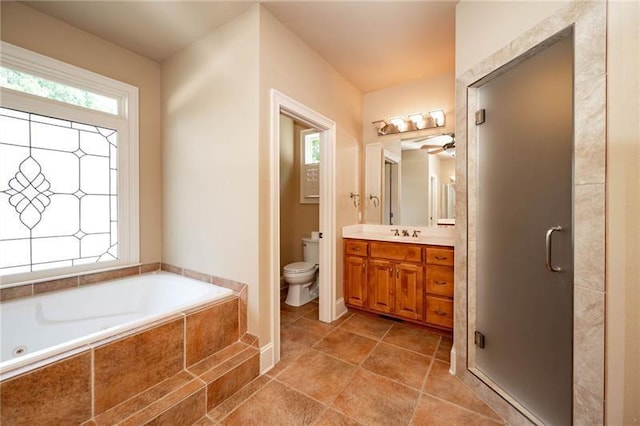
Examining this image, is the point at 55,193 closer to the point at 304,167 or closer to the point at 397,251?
the point at 304,167

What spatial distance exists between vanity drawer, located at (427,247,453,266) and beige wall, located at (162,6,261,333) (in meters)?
1.58

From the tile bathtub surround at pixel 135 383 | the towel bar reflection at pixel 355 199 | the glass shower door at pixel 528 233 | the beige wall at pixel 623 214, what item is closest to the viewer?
the beige wall at pixel 623 214

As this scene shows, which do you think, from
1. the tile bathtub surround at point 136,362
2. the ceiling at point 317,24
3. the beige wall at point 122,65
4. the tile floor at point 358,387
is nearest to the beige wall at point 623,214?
the tile floor at point 358,387

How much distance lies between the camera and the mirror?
2688mm

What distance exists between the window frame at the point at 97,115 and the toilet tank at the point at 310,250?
192 centimetres

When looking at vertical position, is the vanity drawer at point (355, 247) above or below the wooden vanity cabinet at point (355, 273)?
above

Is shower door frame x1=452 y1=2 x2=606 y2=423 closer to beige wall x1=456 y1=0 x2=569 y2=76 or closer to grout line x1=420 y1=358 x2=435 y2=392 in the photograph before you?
beige wall x1=456 y1=0 x2=569 y2=76

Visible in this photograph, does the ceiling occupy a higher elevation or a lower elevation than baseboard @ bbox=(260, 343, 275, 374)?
higher

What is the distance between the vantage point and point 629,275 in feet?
3.03

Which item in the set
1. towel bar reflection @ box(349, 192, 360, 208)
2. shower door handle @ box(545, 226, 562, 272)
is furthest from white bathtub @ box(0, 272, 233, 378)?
shower door handle @ box(545, 226, 562, 272)

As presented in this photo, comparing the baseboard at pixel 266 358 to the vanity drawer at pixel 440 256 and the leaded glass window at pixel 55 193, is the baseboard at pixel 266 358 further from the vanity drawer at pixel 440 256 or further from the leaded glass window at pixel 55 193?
the leaded glass window at pixel 55 193

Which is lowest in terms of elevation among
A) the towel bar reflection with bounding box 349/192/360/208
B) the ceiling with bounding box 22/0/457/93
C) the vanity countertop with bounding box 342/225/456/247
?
the vanity countertop with bounding box 342/225/456/247

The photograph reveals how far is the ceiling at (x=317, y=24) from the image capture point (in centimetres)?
181

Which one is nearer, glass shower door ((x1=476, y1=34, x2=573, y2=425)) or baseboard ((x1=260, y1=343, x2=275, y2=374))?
glass shower door ((x1=476, y1=34, x2=573, y2=425))
